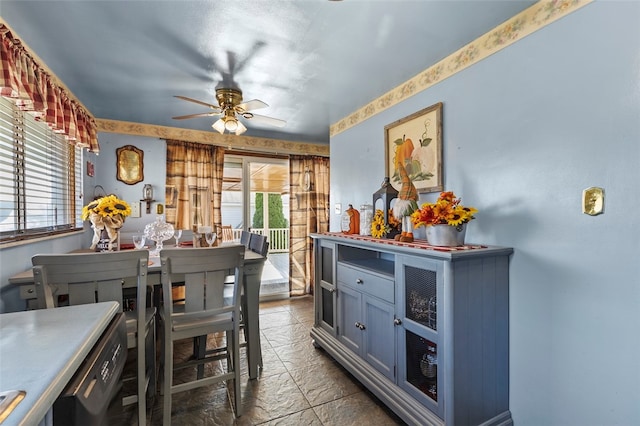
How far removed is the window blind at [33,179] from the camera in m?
1.62

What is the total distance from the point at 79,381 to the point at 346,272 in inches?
69.9

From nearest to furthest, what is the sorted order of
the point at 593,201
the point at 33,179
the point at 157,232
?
the point at 593,201 < the point at 33,179 < the point at 157,232

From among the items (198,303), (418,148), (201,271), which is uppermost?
(418,148)

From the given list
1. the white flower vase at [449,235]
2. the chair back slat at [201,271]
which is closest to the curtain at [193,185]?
the chair back slat at [201,271]

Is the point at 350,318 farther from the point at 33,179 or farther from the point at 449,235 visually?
the point at 33,179

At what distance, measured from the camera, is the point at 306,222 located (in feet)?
14.0

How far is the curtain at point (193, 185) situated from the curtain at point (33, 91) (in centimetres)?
117

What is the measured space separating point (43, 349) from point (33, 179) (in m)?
1.82

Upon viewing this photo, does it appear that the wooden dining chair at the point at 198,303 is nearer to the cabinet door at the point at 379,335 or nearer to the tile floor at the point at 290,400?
the tile floor at the point at 290,400

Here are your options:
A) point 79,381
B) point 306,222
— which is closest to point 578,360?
point 79,381

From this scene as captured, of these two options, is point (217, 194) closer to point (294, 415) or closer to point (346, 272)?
point (346, 272)

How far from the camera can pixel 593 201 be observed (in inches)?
50.8

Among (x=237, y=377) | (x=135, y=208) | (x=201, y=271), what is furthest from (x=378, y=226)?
(x=135, y=208)

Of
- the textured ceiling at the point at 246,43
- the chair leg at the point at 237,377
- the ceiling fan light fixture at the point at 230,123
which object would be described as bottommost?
the chair leg at the point at 237,377
